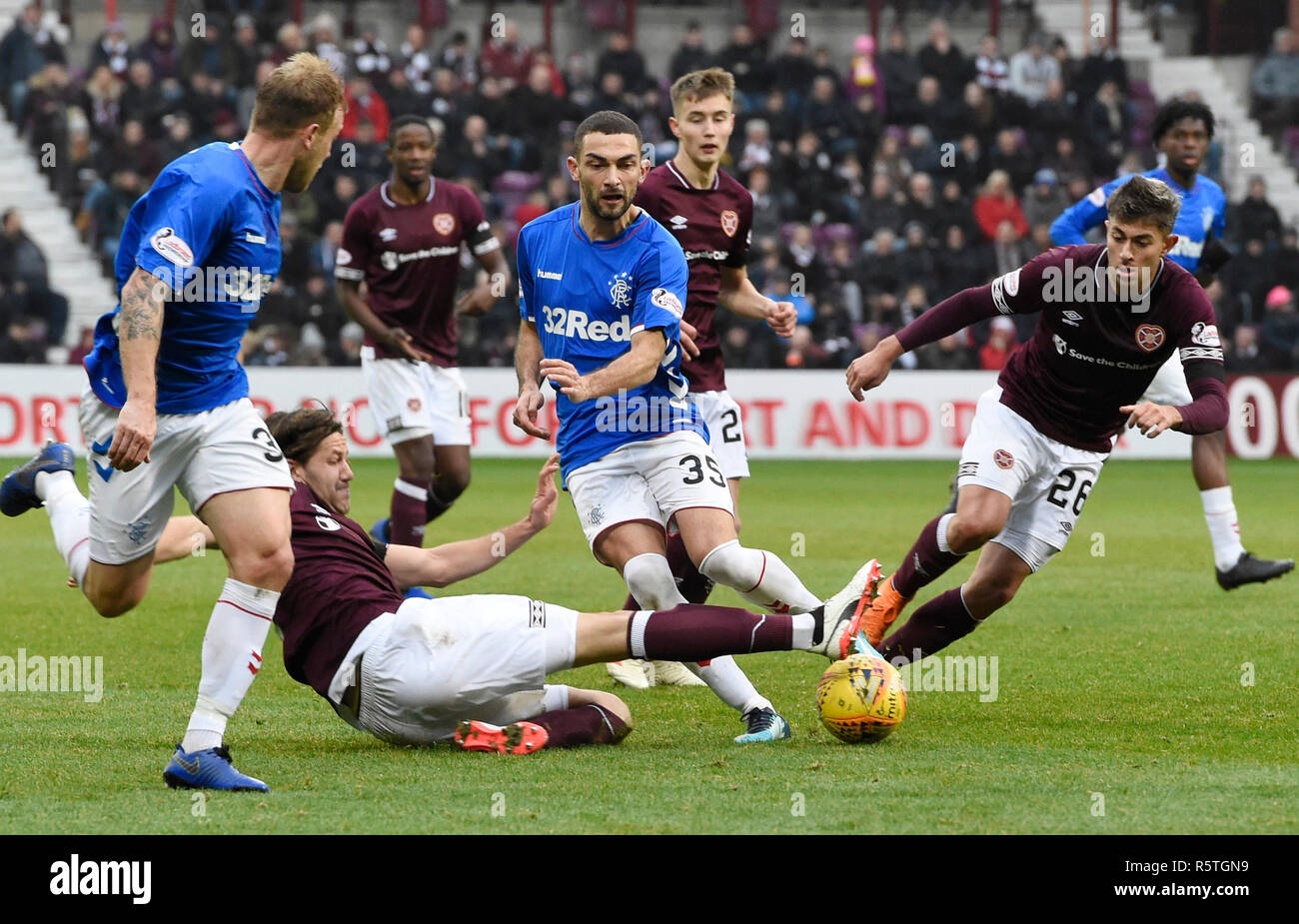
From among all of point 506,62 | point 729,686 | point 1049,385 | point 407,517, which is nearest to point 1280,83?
point 506,62

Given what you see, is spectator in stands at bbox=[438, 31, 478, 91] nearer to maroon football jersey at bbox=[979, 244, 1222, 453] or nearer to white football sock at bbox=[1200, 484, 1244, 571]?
white football sock at bbox=[1200, 484, 1244, 571]

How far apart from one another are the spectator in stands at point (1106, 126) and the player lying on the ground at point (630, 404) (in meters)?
20.3

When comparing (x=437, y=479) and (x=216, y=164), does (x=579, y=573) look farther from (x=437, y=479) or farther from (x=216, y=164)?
(x=216, y=164)

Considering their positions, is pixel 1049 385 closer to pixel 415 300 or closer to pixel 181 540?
pixel 181 540

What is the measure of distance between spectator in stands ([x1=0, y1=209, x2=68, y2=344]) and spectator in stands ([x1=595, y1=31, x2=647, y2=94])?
8.45m

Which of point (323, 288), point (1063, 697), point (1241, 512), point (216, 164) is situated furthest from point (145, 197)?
point (323, 288)

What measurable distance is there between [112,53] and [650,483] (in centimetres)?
1957

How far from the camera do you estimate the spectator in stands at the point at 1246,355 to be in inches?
867

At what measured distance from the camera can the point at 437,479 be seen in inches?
443

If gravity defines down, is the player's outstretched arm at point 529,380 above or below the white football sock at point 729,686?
above

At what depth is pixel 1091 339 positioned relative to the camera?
7.21 m

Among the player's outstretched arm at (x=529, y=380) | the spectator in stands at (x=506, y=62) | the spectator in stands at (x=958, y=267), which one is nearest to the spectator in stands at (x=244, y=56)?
the spectator in stands at (x=506, y=62)

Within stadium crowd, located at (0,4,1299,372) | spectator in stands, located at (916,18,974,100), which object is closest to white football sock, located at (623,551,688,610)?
stadium crowd, located at (0,4,1299,372)

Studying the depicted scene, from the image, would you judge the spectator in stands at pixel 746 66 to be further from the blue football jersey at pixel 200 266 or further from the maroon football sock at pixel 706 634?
the maroon football sock at pixel 706 634
